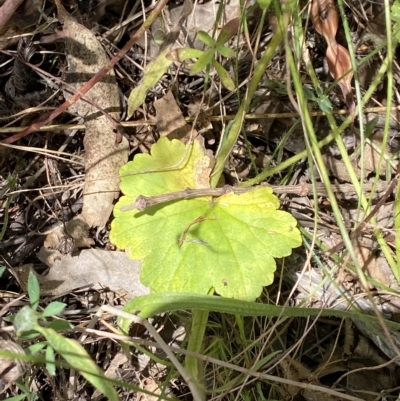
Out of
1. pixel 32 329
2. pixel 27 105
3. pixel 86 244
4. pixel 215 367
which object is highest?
pixel 27 105

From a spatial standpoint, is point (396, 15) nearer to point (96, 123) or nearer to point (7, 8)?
point (96, 123)

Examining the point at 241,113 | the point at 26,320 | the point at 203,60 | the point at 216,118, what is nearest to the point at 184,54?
the point at 203,60

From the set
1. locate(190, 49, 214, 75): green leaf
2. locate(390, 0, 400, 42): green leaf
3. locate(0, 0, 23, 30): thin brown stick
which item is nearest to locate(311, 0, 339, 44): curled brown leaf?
locate(390, 0, 400, 42): green leaf

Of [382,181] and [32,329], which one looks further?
[382,181]

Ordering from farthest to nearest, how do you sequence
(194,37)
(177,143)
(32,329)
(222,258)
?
(194,37) → (177,143) → (222,258) → (32,329)

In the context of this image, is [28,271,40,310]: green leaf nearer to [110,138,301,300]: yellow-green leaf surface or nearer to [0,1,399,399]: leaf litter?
[110,138,301,300]: yellow-green leaf surface

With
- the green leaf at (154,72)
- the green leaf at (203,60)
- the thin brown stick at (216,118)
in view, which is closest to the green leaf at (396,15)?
the thin brown stick at (216,118)

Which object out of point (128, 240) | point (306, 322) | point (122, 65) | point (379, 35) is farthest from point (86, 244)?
point (379, 35)

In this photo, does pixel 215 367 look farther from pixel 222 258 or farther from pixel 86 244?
pixel 86 244
